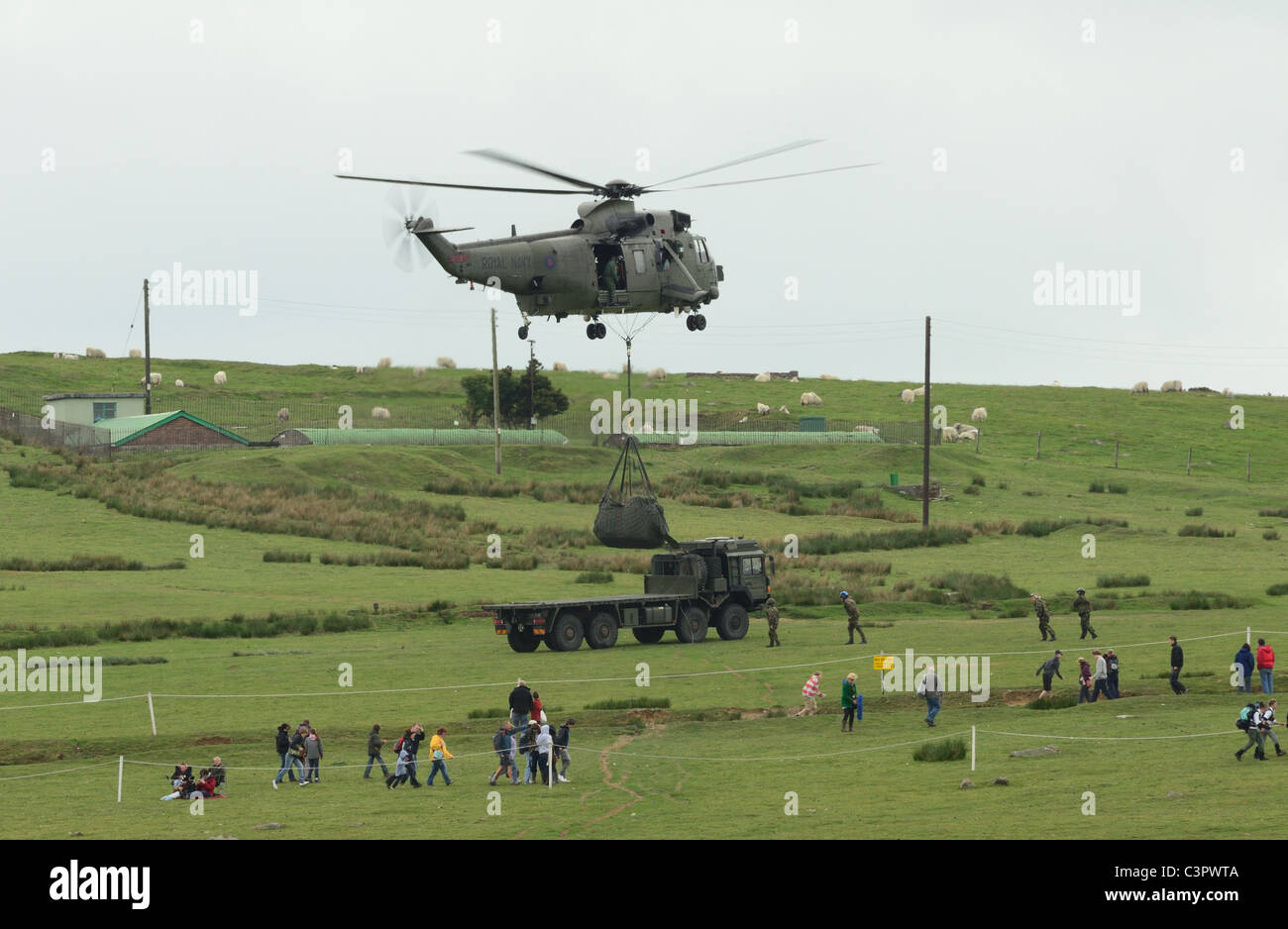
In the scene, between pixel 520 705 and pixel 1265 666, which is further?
pixel 1265 666

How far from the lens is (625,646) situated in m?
47.6

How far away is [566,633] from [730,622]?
591 cm

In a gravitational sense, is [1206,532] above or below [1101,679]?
above

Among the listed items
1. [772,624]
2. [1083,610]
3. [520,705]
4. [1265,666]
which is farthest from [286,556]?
[1265,666]

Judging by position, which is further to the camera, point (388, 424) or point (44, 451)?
point (388, 424)

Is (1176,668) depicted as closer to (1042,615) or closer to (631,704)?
(1042,615)

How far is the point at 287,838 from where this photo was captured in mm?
24297

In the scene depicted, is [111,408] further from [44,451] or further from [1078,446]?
[1078,446]

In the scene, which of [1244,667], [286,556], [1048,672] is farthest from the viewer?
[286,556]

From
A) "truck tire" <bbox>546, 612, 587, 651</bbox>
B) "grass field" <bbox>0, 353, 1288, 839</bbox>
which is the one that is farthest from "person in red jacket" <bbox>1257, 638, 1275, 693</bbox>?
"truck tire" <bbox>546, 612, 587, 651</bbox>

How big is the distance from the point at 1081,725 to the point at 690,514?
154 ft

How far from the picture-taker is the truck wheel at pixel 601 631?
45.8 meters
